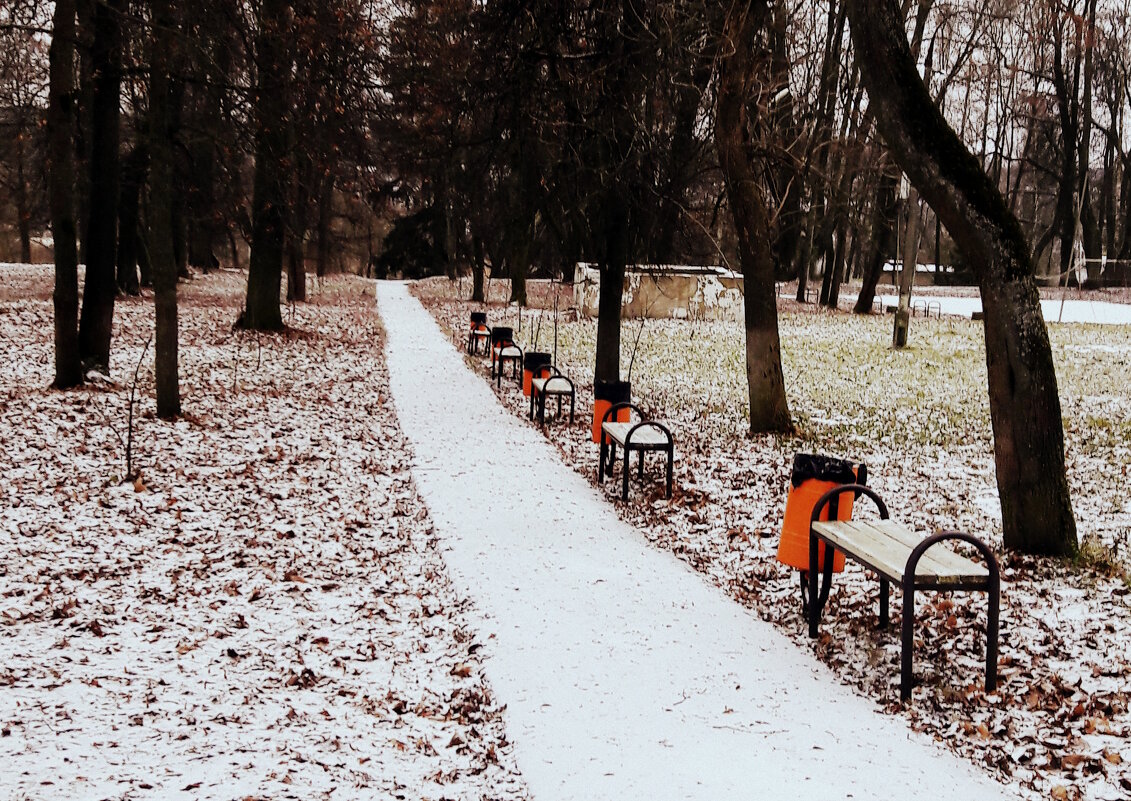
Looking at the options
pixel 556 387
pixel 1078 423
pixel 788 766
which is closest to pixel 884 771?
pixel 788 766

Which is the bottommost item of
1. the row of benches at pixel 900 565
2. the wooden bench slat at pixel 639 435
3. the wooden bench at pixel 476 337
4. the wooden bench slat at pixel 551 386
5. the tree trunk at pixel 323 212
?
the row of benches at pixel 900 565

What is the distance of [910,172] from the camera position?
25.2 feet

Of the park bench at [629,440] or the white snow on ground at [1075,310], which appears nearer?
the park bench at [629,440]

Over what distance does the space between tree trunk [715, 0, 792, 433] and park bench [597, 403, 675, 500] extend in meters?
2.29

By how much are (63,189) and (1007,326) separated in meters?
10.9

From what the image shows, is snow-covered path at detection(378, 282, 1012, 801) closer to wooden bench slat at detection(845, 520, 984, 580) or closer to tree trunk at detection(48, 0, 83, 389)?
wooden bench slat at detection(845, 520, 984, 580)

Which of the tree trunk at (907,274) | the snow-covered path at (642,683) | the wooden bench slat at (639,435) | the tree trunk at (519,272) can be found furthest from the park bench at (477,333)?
the snow-covered path at (642,683)

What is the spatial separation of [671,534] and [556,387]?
5.32 m

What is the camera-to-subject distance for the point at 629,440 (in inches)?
378

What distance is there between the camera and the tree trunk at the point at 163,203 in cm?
1073

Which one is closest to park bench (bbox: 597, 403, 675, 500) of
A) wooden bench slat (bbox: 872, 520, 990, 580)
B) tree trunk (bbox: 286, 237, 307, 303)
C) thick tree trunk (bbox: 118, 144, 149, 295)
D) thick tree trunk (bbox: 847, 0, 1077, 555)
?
thick tree trunk (bbox: 847, 0, 1077, 555)

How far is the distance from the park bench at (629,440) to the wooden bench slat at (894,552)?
10.2 ft

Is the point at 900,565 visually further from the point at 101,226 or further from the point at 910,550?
the point at 101,226

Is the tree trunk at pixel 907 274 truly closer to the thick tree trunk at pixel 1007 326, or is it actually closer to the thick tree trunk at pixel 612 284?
the thick tree trunk at pixel 612 284
